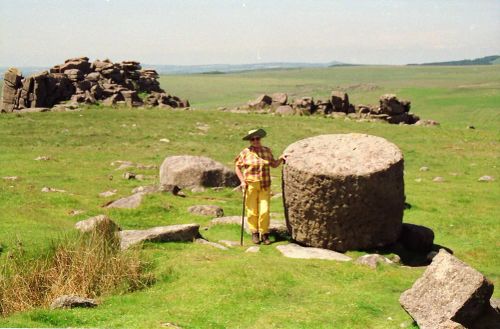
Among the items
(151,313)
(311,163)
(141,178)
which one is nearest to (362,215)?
(311,163)

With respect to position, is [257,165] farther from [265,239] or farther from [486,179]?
[486,179]

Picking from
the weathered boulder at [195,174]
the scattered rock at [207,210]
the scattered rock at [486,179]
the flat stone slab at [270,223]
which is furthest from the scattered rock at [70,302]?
the scattered rock at [486,179]

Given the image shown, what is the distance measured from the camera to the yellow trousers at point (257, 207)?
1595cm

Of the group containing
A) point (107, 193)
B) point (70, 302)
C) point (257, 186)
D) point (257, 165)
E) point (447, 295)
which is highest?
point (257, 165)

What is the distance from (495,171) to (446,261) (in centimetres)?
2239

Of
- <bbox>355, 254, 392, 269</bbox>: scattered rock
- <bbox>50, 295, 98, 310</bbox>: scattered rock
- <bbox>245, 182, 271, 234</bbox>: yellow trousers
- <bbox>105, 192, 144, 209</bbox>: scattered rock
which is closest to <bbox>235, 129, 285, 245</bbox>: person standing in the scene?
<bbox>245, 182, 271, 234</bbox>: yellow trousers

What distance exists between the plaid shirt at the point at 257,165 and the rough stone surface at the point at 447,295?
673 centimetres

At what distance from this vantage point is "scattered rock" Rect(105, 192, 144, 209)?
1985 centimetres

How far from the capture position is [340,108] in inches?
2235

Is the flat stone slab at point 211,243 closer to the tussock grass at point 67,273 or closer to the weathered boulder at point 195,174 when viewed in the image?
the tussock grass at point 67,273

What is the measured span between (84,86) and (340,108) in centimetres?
2519

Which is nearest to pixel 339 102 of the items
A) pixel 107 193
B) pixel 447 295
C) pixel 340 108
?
pixel 340 108

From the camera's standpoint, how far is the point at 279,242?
52.9 feet

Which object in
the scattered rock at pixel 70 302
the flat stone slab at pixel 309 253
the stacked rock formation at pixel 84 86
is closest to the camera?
the scattered rock at pixel 70 302
